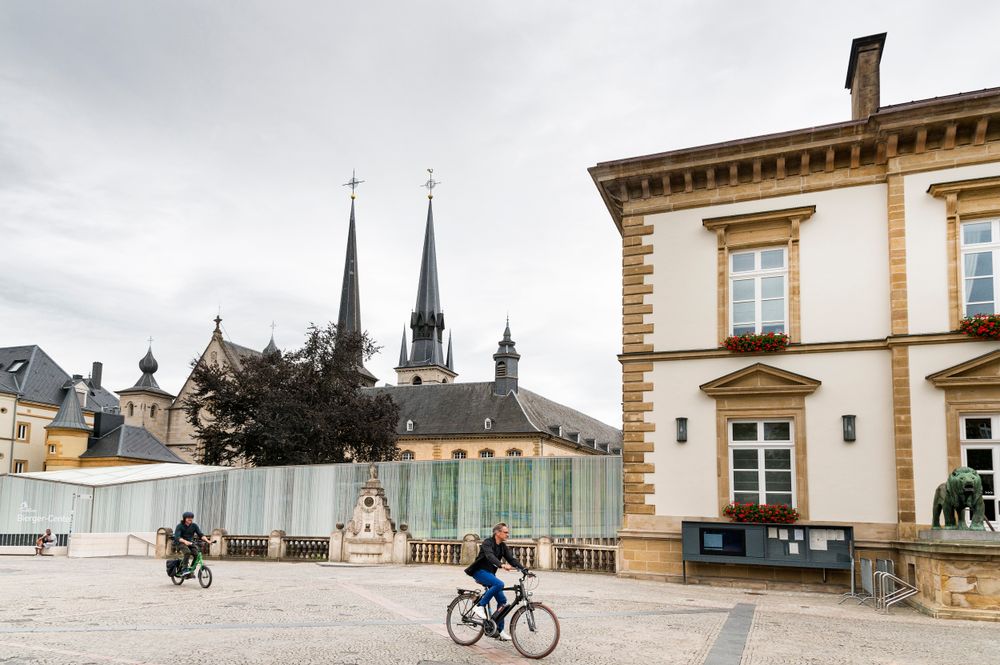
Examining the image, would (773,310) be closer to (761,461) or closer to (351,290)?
(761,461)

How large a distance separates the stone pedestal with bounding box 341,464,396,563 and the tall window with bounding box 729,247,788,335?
12.1 metres

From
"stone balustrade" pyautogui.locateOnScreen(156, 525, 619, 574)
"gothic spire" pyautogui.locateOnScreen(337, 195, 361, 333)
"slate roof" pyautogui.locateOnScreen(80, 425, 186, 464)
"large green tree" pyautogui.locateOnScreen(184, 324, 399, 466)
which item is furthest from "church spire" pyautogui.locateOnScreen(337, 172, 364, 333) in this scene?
"stone balustrade" pyautogui.locateOnScreen(156, 525, 619, 574)

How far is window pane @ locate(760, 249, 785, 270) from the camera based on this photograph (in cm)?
1981

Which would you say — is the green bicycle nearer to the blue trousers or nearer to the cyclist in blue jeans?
the cyclist in blue jeans

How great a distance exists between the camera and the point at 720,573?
744 inches

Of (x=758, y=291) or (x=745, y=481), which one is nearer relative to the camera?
(x=745, y=481)

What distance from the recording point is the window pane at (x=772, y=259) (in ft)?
A: 65.0

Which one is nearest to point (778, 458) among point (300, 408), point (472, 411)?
point (300, 408)

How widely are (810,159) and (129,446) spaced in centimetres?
6259

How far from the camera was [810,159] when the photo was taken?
1941 cm

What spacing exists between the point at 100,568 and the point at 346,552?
6678 mm

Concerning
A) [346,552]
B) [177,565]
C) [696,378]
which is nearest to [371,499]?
[346,552]

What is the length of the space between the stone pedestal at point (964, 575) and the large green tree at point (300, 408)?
31.4 metres

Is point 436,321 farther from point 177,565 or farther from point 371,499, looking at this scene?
point 177,565
